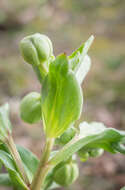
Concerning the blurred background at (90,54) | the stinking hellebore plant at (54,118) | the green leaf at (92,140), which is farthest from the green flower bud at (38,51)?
the blurred background at (90,54)

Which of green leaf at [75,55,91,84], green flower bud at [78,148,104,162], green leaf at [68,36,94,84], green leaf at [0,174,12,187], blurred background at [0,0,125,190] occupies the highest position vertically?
green leaf at [68,36,94,84]

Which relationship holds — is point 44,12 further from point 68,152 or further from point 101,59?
point 68,152

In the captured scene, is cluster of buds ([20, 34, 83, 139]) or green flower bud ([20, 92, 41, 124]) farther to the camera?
green flower bud ([20, 92, 41, 124])

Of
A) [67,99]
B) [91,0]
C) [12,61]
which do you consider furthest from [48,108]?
[91,0]

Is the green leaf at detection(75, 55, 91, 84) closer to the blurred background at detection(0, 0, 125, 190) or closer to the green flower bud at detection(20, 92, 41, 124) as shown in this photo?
the green flower bud at detection(20, 92, 41, 124)

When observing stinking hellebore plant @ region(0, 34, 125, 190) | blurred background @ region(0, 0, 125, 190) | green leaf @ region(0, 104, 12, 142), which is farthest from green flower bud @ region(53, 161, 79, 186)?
blurred background @ region(0, 0, 125, 190)

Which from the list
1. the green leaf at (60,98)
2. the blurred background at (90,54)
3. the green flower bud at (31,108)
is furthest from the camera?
the blurred background at (90,54)

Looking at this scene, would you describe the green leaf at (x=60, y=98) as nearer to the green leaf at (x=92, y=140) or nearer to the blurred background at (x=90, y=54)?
the green leaf at (x=92, y=140)
